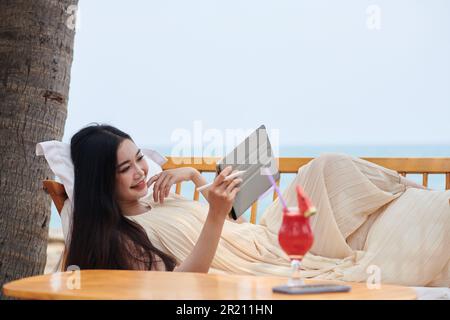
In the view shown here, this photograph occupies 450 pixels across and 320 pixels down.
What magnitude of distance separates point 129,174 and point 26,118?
0.55 metres

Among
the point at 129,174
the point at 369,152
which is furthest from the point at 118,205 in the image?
the point at 369,152

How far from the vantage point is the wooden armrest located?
6.36 ft

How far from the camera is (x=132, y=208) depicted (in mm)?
2035

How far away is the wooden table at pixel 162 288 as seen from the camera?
1.01m

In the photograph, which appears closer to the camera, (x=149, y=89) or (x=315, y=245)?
(x=315, y=245)

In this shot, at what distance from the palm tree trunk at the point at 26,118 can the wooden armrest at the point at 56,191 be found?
1.02ft

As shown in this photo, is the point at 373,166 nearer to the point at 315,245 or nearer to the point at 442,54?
the point at 315,245

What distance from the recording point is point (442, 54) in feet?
31.3

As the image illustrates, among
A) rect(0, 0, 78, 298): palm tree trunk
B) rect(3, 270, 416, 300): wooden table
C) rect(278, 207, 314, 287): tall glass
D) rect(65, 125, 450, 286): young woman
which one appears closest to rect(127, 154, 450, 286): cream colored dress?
rect(65, 125, 450, 286): young woman

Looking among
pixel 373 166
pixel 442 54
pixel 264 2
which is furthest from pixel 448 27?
pixel 373 166

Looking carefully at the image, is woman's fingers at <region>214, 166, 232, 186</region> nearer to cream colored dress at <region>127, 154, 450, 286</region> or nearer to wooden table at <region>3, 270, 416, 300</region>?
wooden table at <region>3, 270, 416, 300</region>

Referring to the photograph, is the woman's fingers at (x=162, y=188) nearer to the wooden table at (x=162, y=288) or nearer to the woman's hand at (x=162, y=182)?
the woman's hand at (x=162, y=182)

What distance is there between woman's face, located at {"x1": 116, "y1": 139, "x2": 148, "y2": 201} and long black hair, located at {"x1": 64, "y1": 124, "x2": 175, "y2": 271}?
0.02 meters
